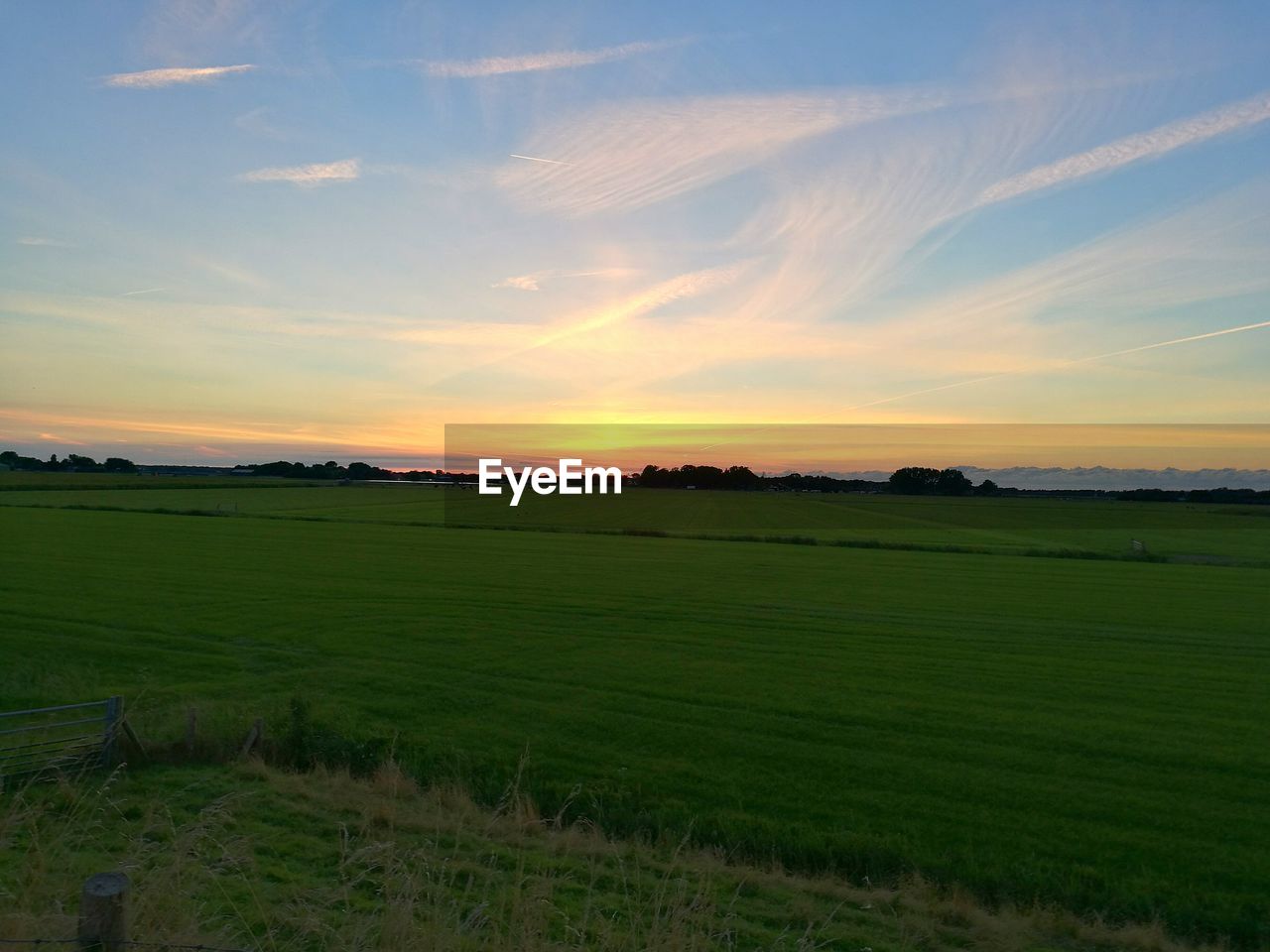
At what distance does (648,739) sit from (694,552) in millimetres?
33980

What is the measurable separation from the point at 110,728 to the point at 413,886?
23.9 feet

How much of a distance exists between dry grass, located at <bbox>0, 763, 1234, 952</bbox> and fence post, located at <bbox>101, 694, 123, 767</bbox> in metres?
0.56

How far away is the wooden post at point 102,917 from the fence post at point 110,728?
800 centimetres

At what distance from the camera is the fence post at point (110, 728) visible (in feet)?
33.9

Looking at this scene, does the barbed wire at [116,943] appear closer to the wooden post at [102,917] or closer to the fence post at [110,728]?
the wooden post at [102,917]

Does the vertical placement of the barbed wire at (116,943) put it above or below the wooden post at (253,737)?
above

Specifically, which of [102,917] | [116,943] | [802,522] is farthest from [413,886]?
[802,522]

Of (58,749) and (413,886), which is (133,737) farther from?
(413,886)

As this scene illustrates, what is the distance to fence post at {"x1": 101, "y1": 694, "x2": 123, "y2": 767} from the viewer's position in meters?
10.3

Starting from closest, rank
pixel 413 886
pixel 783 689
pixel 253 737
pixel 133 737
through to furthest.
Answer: pixel 413 886, pixel 133 737, pixel 253 737, pixel 783 689

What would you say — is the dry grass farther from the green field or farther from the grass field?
the grass field

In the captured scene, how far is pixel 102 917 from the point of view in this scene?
12.1 feet

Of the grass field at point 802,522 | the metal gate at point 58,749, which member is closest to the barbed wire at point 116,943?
the metal gate at point 58,749

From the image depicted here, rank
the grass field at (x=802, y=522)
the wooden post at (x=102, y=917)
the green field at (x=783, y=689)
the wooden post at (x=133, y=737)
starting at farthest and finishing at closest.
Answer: the grass field at (x=802, y=522)
the wooden post at (x=133, y=737)
the green field at (x=783, y=689)
the wooden post at (x=102, y=917)
